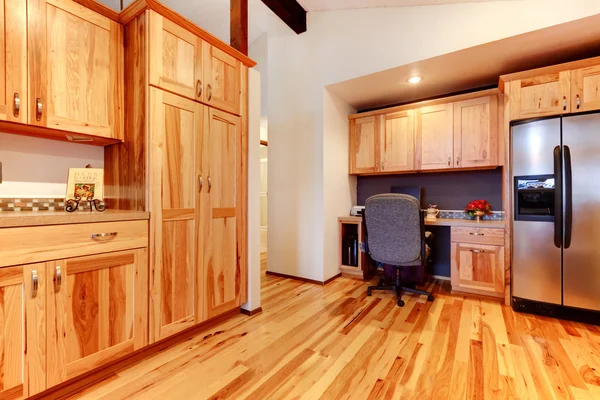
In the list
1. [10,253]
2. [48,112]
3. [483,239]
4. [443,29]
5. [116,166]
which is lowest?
[483,239]

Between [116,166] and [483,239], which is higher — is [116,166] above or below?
above

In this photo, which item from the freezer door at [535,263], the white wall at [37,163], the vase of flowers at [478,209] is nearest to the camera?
the white wall at [37,163]

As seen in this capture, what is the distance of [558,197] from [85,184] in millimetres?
3654

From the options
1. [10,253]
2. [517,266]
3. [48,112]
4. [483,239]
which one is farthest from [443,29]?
[10,253]

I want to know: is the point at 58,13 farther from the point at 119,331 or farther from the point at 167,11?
the point at 119,331

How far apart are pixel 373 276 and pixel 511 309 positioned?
149cm

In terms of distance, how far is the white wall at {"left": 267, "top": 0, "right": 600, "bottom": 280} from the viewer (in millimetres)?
2510

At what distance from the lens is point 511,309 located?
2516 millimetres

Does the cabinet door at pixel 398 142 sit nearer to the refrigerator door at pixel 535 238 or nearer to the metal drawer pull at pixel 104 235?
the refrigerator door at pixel 535 238

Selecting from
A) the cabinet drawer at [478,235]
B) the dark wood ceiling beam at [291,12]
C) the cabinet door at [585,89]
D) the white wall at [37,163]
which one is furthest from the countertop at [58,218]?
the cabinet door at [585,89]

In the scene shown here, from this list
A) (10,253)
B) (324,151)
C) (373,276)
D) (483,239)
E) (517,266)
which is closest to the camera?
(10,253)

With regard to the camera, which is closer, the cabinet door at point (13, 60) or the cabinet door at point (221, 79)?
the cabinet door at point (13, 60)

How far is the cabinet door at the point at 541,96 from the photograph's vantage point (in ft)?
7.59

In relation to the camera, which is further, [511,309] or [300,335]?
[511,309]
